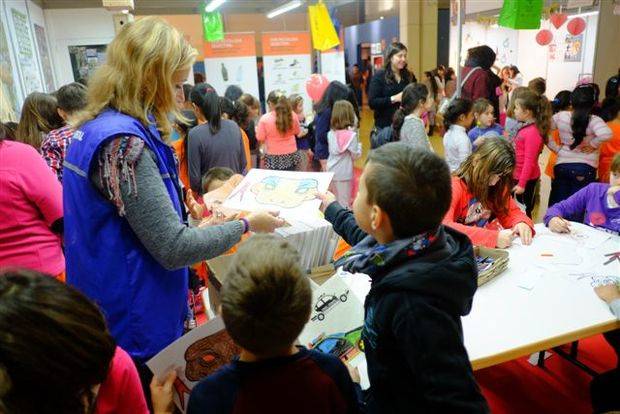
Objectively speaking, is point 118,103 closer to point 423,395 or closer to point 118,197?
point 118,197

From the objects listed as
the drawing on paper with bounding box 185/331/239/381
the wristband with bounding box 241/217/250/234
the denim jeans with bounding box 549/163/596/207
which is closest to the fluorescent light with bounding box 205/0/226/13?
the denim jeans with bounding box 549/163/596/207

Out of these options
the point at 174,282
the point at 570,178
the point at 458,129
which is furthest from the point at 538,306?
the point at 570,178

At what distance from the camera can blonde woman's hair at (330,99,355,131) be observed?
184 inches

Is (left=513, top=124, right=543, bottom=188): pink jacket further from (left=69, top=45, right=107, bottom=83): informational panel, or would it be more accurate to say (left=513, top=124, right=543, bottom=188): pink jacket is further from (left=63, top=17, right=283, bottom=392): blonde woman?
(left=69, top=45, right=107, bottom=83): informational panel

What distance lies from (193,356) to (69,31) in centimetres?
816

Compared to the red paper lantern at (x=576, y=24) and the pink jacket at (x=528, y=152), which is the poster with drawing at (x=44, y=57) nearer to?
the pink jacket at (x=528, y=152)

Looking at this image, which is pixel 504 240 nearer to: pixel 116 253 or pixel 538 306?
pixel 538 306

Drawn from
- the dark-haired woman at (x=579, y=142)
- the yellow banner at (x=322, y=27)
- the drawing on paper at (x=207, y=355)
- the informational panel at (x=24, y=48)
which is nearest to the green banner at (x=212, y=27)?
the yellow banner at (x=322, y=27)

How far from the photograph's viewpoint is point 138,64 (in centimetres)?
124

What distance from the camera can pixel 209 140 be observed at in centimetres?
373

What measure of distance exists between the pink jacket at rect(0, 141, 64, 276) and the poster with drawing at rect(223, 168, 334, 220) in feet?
2.59

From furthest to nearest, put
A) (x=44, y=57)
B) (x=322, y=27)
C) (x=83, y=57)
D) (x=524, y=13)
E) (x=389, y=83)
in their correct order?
(x=83, y=57) → (x=44, y=57) → (x=322, y=27) → (x=389, y=83) → (x=524, y=13)

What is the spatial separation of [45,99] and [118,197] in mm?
2193

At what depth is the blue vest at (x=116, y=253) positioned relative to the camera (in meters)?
1.21
